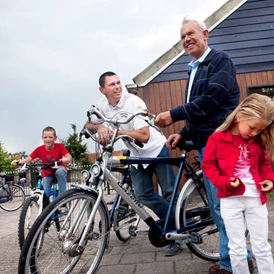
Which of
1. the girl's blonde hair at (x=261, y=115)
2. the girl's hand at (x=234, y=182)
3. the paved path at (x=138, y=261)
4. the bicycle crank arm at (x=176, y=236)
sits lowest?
the paved path at (x=138, y=261)

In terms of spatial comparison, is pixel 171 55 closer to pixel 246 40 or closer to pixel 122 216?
pixel 246 40

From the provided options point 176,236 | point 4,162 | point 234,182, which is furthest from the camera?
point 4,162

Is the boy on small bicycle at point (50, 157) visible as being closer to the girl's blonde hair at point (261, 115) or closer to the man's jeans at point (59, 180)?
the man's jeans at point (59, 180)

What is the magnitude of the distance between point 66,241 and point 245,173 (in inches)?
54.5

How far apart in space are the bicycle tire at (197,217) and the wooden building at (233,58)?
17.7 feet

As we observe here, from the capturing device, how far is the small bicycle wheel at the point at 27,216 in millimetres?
3548

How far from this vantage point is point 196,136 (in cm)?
267

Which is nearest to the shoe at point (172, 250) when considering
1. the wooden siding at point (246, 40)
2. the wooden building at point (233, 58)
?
the wooden building at point (233, 58)

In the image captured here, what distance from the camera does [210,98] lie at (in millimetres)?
2428

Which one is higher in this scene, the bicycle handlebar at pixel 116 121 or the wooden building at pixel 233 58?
the wooden building at pixel 233 58

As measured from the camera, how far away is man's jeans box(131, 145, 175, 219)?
3193mm

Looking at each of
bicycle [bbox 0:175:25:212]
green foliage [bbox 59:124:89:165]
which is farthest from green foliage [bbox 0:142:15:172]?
bicycle [bbox 0:175:25:212]

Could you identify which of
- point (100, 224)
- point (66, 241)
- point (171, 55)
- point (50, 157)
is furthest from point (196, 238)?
point (171, 55)

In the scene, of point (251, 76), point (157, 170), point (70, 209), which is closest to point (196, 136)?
point (157, 170)
